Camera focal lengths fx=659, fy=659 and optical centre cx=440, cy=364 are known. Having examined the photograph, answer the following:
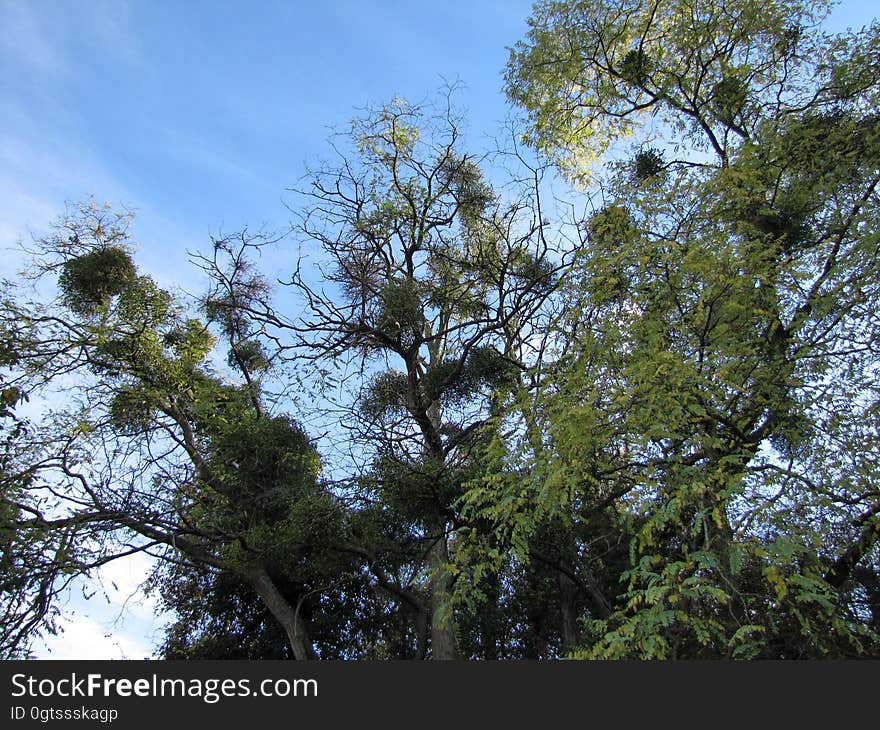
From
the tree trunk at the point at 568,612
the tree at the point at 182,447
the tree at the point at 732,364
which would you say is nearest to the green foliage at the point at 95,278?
the tree at the point at 182,447

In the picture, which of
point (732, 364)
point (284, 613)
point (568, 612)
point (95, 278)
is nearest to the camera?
point (732, 364)

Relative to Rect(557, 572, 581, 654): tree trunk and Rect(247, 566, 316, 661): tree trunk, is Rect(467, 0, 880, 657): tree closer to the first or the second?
Rect(557, 572, 581, 654): tree trunk

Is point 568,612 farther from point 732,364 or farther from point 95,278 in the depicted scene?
point 95,278

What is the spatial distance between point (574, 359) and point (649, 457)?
1233mm

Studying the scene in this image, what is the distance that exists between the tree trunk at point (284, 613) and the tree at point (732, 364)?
3.40 metres

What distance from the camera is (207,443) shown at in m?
9.45

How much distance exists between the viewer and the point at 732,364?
409 centimetres

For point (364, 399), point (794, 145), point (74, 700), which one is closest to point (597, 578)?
point (364, 399)

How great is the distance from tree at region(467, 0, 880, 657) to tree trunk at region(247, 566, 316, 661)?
3.40 meters

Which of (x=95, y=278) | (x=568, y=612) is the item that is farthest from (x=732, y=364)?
(x=95, y=278)

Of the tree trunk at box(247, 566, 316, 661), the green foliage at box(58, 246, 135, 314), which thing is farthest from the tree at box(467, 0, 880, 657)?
the green foliage at box(58, 246, 135, 314)

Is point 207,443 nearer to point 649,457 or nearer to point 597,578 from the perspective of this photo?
point 597,578

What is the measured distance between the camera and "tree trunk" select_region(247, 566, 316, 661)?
8.59m

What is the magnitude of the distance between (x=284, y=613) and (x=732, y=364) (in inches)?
274
